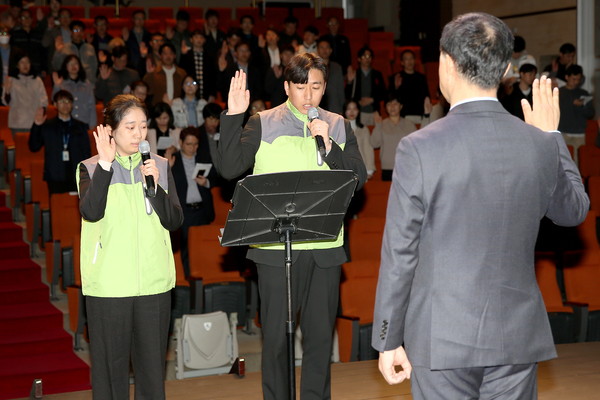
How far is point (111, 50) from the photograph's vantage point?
29.1ft

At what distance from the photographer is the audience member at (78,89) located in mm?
7766

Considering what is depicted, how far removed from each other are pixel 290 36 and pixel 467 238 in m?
8.42

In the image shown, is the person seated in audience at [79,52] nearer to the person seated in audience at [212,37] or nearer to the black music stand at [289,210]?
the person seated in audience at [212,37]

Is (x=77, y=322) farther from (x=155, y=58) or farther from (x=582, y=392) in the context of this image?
(x=155, y=58)

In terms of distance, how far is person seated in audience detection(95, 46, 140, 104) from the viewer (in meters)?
8.22

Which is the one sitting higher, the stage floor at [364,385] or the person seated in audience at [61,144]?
the person seated in audience at [61,144]

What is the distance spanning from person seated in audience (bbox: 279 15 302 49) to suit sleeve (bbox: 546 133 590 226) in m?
7.50

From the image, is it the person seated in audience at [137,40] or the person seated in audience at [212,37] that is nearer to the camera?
the person seated in audience at [212,37]

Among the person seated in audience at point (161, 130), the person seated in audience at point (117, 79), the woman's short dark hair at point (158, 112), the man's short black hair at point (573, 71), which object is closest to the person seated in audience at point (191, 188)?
the person seated in audience at point (161, 130)

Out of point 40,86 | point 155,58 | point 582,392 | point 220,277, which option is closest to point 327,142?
point 582,392

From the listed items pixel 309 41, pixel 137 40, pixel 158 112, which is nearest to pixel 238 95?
pixel 158 112

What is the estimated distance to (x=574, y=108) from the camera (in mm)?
8047

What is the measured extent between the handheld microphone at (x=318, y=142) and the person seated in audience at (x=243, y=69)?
5415 mm

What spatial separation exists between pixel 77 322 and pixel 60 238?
1.03 meters
